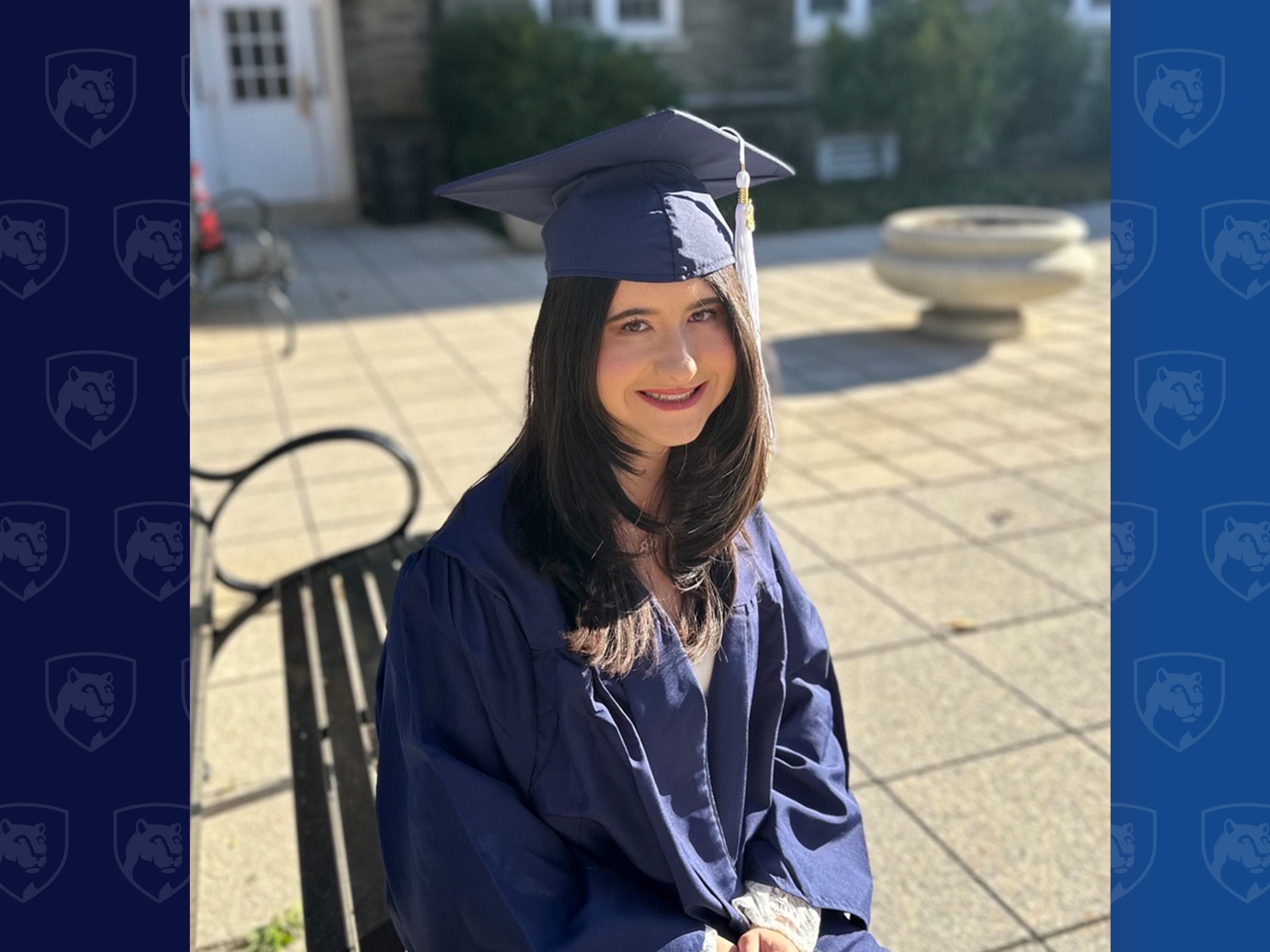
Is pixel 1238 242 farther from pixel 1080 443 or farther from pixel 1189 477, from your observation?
pixel 1080 443

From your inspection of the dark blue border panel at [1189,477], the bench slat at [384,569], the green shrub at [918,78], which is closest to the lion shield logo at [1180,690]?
the dark blue border panel at [1189,477]

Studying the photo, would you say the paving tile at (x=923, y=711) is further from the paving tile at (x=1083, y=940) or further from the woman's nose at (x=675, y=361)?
the woman's nose at (x=675, y=361)

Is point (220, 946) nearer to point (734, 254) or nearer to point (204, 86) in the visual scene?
point (734, 254)

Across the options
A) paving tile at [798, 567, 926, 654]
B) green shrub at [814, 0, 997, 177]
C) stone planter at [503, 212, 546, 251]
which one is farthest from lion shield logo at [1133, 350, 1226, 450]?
green shrub at [814, 0, 997, 177]

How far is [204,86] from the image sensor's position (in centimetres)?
1370

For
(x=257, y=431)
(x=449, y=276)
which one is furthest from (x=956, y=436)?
(x=449, y=276)

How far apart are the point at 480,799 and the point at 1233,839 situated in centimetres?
102

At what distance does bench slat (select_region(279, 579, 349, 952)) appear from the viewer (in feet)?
6.72
